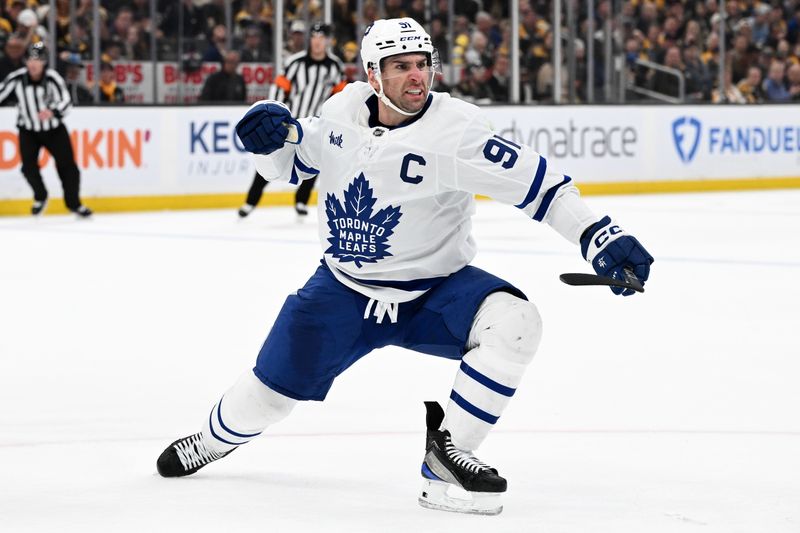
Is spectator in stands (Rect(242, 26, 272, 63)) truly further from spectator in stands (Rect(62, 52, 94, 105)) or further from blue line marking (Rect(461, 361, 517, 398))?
blue line marking (Rect(461, 361, 517, 398))

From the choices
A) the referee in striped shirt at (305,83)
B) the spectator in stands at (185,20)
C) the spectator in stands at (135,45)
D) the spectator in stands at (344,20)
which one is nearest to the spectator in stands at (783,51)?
the spectator in stands at (344,20)

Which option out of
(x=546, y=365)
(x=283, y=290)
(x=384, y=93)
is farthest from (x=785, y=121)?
(x=384, y=93)

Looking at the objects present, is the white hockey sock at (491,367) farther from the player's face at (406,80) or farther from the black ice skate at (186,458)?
the black ice skate at (186,458)

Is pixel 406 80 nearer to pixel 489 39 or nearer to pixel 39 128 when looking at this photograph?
pixel 39 128

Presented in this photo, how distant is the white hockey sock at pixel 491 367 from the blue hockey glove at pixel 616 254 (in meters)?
0.17

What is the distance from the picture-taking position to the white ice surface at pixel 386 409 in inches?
112

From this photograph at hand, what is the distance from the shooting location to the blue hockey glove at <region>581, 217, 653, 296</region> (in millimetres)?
2855

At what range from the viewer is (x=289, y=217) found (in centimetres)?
1158

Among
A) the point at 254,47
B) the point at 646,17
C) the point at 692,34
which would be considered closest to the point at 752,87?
the point at 692,34

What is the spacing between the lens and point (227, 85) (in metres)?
12.7

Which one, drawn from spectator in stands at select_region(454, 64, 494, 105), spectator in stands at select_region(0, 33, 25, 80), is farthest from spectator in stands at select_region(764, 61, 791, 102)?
spectator in stands at select_region(0, 33, 25, 80)

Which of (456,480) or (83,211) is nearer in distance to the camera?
(456,480)

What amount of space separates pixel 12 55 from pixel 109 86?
879mm

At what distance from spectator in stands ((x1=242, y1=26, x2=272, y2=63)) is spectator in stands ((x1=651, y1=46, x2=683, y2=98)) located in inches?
178
